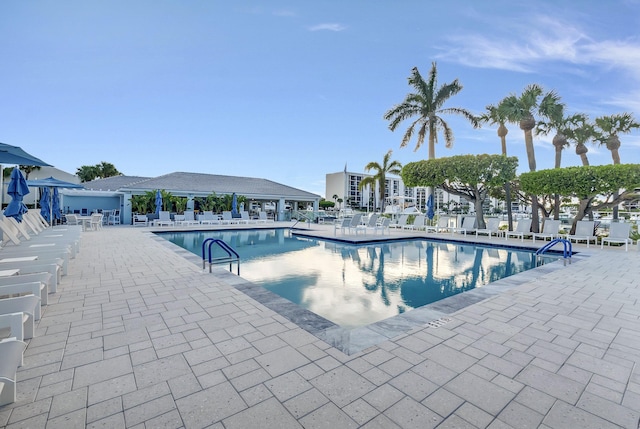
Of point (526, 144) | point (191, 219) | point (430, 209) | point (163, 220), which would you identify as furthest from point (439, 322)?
point (191, 219)

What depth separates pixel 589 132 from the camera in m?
17.4

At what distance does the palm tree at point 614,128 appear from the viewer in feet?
54.6

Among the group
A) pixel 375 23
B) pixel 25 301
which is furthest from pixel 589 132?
pixel 25 301

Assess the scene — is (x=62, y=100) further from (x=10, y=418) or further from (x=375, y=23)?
(x=10, y=418)

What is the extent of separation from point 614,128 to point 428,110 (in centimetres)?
979

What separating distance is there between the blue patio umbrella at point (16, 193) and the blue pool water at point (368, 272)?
462 cm

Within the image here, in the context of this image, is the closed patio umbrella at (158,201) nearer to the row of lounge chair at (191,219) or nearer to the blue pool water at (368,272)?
the row of lounge chair at (191,219)

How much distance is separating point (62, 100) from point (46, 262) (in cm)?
1506

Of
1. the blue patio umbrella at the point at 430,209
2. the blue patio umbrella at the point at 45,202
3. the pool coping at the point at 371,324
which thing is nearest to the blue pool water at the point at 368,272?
the pool coping at the point at 371,324

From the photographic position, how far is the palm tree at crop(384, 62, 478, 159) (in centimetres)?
1875

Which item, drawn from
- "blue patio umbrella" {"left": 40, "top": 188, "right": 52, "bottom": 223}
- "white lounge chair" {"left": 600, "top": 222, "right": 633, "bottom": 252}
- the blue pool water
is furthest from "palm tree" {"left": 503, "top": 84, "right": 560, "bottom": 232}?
"blue patio umbrella" {"left": 40, "top": 188, "right": 52, "bottom": 223}

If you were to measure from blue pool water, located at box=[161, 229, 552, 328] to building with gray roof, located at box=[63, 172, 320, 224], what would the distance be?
1084cm

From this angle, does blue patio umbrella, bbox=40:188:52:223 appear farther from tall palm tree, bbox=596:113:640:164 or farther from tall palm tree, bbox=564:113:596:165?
tall palm tree, bbox=596:113:640:164

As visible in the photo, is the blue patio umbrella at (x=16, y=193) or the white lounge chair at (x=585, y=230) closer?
the blue patio umbrella at (x=16, y=193)
